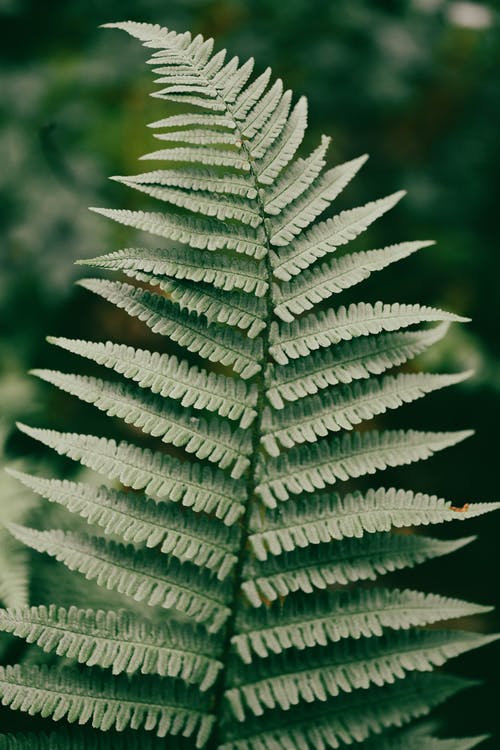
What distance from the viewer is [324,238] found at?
1.23 meters

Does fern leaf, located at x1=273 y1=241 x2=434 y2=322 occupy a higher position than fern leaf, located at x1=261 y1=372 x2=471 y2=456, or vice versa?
fern leaf, located at x1=273 y1=241 x2=434 y2=322

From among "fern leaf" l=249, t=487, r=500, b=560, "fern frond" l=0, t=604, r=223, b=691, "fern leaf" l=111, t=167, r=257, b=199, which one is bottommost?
"fern frond" l=0, t=604, r=223, b=691

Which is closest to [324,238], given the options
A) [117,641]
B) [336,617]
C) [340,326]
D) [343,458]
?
[340,326]

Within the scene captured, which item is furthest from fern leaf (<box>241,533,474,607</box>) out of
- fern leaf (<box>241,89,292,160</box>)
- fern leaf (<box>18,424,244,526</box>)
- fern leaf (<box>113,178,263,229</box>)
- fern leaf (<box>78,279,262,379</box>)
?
fern leaf (<box>241,89,292,160</box>)

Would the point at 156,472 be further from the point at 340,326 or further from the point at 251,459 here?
the point at 340,326

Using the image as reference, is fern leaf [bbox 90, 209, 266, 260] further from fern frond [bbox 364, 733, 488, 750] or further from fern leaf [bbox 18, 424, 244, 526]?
fern frond [bbox 364, 733, 488, 750]

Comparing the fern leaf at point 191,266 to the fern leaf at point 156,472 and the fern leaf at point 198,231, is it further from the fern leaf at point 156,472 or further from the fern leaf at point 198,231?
the fern leaf at point 156,472

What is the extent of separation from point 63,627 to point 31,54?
3.36 m

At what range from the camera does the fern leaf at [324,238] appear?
3.93ft

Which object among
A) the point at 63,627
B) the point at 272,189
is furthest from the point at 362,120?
the point at 63,627

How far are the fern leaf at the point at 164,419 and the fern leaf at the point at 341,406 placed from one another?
6 cm

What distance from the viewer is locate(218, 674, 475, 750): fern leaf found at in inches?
44.1

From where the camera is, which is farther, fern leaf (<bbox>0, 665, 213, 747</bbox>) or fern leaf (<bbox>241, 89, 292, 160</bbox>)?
fern leaf (<bbox>241, 89, 292, 160</bbox>)

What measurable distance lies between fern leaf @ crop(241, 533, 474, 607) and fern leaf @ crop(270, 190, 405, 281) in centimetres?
48
